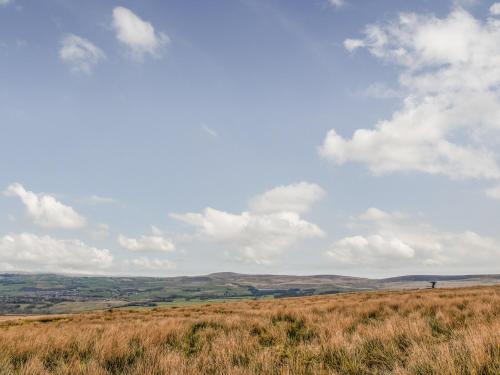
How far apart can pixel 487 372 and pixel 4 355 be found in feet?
26.7

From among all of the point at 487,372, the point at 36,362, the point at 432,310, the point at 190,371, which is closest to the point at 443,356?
the point at 487,372

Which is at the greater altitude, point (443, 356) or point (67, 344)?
point (443, 356)

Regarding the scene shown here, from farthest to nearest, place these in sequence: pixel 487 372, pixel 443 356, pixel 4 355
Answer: pixel 4 355 < pixel 443 356 < pixel 487 372

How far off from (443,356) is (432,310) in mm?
9015

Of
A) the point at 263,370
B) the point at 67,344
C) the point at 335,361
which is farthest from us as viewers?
the point at 67,344

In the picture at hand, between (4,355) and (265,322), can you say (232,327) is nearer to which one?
(265,322)

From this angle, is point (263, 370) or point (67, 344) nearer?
point (263, 370)

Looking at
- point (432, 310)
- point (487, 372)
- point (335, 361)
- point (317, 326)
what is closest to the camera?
point (487, 372)

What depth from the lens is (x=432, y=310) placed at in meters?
13.1

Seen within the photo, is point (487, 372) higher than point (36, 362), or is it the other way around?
point (487, 372)

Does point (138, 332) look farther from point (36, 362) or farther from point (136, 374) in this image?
point (136, 374)

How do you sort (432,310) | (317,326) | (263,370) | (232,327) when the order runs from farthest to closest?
(432,310) → (232,327) → (317,326) → (263,370)

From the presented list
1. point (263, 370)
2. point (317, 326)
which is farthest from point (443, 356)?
point (317, 326)

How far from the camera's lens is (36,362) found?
21.6 feet
